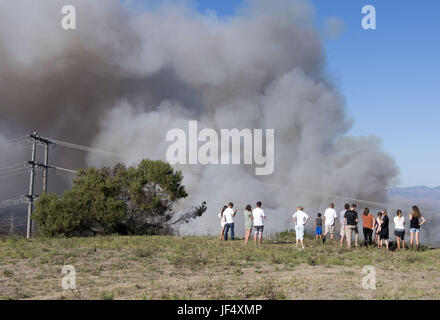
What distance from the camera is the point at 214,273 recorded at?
1219 centimetres

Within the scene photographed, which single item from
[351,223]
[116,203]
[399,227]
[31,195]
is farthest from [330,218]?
[31,195]

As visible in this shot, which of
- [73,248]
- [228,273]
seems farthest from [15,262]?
[228,273]

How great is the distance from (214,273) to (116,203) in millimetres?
21363

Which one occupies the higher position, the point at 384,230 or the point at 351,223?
the point at 351,223

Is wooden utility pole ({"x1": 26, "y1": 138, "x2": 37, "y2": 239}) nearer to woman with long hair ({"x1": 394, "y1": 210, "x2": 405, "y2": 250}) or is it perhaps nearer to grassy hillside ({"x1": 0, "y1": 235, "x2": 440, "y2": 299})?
grassy hillside ({"x1": 0, "y1": 235, "x2": 440, "y2": 299})

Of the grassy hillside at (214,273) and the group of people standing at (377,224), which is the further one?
the group of people standing at (377,224)

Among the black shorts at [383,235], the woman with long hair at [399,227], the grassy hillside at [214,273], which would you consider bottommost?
the grassy hillside at [214,273]

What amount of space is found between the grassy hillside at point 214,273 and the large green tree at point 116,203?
13.6 m

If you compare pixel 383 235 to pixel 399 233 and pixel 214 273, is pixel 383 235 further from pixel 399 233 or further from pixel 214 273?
pixel 214 273

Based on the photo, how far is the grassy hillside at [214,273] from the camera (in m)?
9.34

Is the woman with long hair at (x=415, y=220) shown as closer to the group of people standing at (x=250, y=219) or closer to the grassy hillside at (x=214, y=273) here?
the grassy hillside at (x=214, y=273)

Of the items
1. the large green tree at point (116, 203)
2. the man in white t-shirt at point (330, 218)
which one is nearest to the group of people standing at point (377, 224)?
the man in white t-shirt at point (330, 218)

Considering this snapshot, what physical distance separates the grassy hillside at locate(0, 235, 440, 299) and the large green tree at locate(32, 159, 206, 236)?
13554 millimetres
